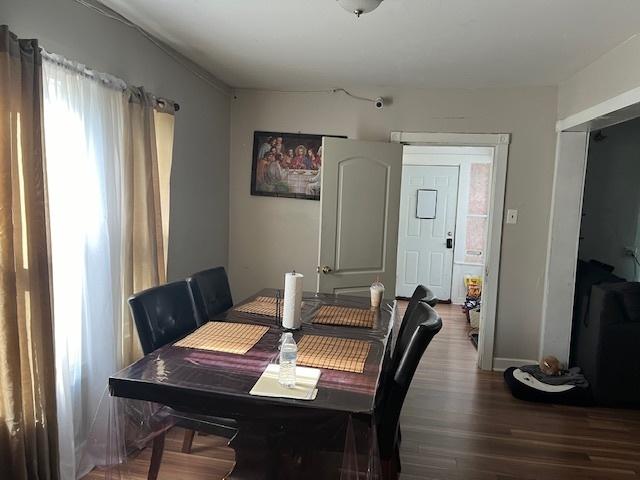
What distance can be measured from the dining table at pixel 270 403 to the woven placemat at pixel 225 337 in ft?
0.12

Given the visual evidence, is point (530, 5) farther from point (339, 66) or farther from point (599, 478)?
point (599, 478)

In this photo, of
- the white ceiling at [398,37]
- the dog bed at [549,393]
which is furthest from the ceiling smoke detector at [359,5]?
the dog bed at [549,393]

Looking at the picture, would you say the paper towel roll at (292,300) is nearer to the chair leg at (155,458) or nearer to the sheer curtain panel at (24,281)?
the chair leg at (155,458)

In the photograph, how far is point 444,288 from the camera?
618 cm

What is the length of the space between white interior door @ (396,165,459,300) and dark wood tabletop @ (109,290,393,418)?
14.8ft

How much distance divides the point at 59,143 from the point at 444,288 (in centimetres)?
524

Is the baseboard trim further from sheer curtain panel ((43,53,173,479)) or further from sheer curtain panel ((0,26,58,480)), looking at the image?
sheer curtain panel ((0,26,58,480))

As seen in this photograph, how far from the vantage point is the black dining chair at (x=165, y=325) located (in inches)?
72.5

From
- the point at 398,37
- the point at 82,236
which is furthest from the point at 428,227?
the point at 82,236

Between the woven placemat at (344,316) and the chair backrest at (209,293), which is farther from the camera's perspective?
the chair backrest at (209,293)

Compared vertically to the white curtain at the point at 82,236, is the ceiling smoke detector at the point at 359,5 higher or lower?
higher

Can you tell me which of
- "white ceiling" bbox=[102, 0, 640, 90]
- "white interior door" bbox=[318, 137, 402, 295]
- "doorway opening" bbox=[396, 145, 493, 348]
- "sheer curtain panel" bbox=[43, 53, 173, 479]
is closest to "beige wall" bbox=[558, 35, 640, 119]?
"white ceiling" bbox=[102, 0, 640, 90]

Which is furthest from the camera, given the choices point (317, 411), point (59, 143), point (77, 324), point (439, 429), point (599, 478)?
point (439, 429)

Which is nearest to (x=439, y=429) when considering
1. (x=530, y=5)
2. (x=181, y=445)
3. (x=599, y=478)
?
(x=599, y=478)
